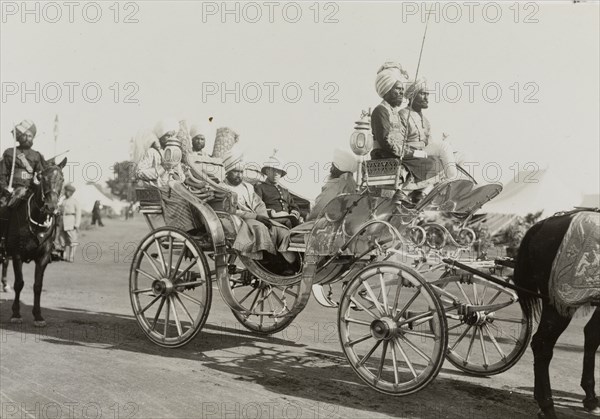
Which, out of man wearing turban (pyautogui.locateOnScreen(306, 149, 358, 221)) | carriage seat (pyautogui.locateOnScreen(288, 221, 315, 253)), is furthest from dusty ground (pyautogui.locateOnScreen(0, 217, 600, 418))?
man wearing turban (pyautogui.locateOnScreen(306, 149, 358, 221))

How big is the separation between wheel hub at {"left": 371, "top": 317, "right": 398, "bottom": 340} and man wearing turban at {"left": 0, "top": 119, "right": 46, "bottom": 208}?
5577 millimetres

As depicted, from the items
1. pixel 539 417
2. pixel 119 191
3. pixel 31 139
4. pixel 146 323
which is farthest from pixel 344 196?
pixel 119 191

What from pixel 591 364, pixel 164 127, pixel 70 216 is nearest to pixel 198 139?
pixel 164 127

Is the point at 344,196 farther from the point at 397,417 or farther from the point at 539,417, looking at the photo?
the point at 539,417

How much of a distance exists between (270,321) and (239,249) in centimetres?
238

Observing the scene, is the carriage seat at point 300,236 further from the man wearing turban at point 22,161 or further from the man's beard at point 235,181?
the man wearing turban at point 22,161

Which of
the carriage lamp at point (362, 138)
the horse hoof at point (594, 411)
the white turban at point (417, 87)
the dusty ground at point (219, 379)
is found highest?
the white turban at point (417, 87)

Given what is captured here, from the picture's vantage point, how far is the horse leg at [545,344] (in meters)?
4.70

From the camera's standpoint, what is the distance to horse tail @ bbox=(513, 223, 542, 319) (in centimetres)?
493

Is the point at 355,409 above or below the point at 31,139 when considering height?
below

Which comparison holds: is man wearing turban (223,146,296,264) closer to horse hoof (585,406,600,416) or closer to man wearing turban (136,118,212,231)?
man wearing turban (136,118,212,231)

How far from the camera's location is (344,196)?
536 cm

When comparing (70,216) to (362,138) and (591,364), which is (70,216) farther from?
(591,364)

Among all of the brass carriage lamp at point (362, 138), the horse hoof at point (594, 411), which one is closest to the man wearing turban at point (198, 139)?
the brass carriage lamp at point (362, 138)
